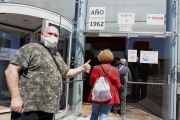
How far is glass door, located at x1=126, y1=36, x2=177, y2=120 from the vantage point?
13.7 feet

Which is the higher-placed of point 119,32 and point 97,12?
point 97,12

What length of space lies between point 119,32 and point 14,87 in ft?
11.5

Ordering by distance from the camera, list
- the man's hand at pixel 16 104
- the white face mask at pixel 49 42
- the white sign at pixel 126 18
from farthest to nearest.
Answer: the white sign at pixel 126 18, the white face mask at pixel 49 42, the man's hand at pixel 16 104

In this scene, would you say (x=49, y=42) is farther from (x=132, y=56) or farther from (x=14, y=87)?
(x=132, y=56)

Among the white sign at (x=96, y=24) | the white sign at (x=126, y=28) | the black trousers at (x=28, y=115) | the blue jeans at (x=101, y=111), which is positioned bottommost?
the blue jeans at (x=101, y=111)

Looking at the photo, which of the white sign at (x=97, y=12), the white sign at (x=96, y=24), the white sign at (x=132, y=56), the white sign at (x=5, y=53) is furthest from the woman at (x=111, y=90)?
the white sign at (x=5, y=53)

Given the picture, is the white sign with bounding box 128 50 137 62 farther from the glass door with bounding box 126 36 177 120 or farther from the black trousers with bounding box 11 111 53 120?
the black trousers with bounding box 11 111 53 120

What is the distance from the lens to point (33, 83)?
59.6 inches

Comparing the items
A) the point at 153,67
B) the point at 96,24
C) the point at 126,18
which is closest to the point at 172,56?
the point at 153,67

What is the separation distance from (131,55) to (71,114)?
2445 mm

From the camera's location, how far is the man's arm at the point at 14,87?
142cm

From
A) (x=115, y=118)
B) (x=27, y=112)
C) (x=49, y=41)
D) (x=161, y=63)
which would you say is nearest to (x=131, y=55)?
(x=161, y=63)

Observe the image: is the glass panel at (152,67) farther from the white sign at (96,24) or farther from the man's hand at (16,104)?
the man's hand at (16,104)

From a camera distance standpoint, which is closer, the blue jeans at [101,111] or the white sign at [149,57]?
the blue jeans at [101,111]
